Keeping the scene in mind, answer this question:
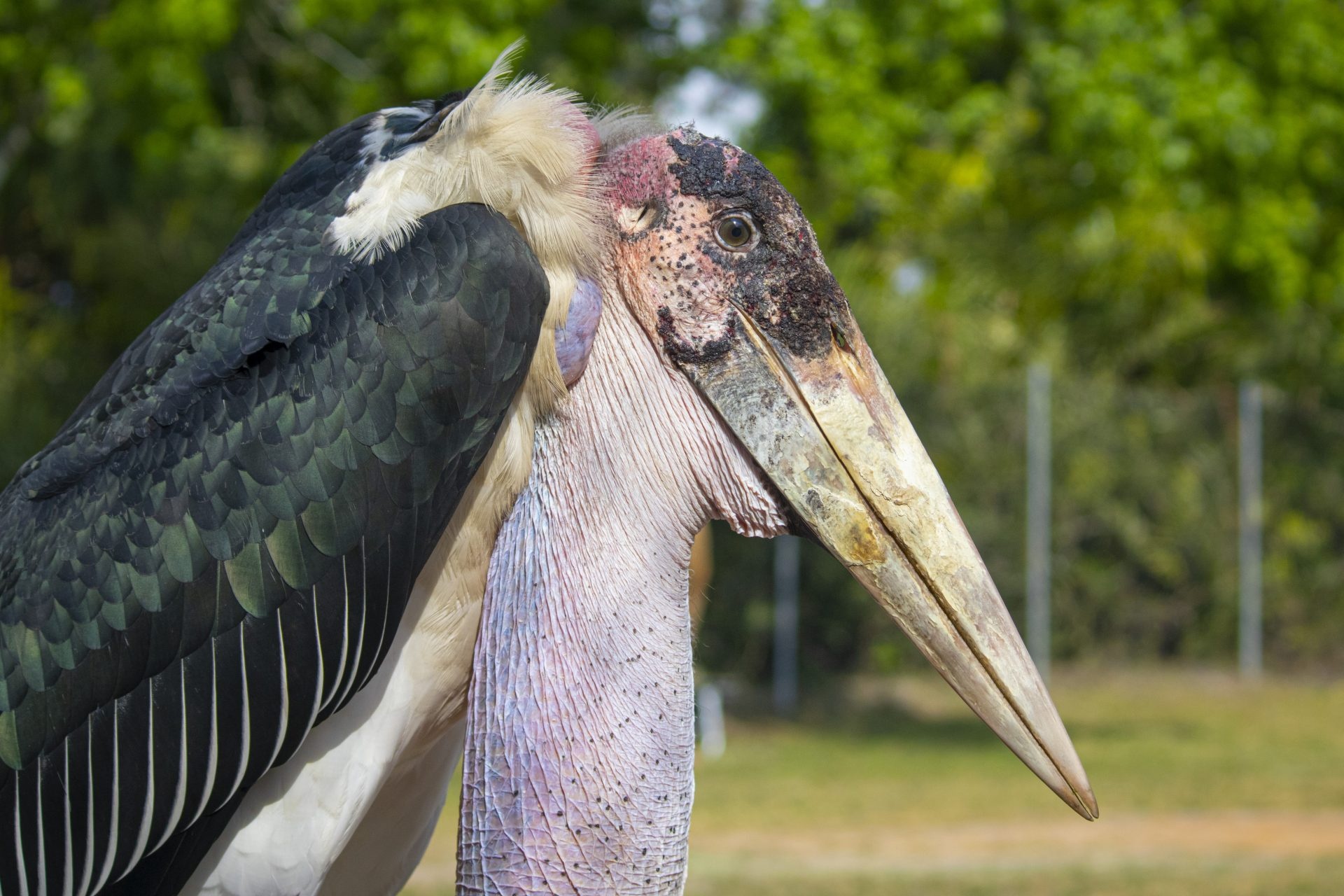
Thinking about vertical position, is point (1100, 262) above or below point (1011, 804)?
above

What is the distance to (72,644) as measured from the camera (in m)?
1.84

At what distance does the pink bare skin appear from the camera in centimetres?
176

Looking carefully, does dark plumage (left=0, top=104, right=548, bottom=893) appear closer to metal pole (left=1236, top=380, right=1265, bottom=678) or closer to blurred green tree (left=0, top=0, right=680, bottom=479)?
blurred green tree (left=0, top=0, right=680, bottom=479)

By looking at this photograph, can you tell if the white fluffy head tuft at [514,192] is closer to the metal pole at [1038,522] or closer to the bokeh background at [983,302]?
the bokeh background at [983,302]

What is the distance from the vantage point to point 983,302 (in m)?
15.2

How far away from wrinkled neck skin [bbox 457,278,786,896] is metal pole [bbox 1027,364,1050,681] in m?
12.1

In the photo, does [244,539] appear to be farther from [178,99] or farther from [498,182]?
[178,99]

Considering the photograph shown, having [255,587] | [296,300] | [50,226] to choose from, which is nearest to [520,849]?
[255,587]

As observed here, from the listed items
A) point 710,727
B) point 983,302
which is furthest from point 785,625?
point 983,302

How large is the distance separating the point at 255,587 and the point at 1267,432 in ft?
47.3

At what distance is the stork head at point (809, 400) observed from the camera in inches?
69.3

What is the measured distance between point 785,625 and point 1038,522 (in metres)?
2.38

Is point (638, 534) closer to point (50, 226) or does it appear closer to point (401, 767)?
point (401, 767)

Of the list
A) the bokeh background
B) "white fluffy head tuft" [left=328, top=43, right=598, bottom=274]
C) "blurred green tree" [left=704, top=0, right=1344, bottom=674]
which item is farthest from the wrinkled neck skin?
"blurred green tree" [left=704, top=0, right=1344, bottom=674]
